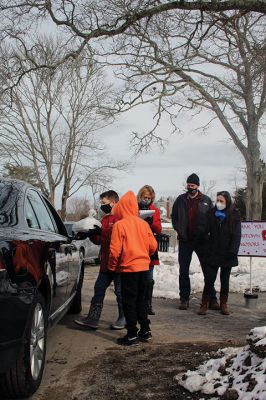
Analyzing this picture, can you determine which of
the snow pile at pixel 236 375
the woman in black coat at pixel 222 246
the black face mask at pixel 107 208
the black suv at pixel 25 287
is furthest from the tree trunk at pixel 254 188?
the snow pile at pixel 236 375

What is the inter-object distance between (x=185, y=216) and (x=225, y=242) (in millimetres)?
744

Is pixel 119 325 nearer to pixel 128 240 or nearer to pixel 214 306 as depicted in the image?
pixel 128 240

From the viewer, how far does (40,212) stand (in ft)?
17.3

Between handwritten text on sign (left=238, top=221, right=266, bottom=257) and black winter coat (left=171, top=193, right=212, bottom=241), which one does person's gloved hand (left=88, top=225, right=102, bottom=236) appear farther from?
handwritten text on sign (left=238, top=221, right=266, bottom=257)

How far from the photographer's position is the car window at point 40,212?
196 inches

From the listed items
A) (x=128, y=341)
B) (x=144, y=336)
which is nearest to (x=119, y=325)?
(x=144, y=336)

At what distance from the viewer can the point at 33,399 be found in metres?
3.82

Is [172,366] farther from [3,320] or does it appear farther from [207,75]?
[207,75]

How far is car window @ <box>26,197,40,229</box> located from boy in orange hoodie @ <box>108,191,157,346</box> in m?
0.99

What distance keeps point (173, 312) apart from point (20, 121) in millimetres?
29153

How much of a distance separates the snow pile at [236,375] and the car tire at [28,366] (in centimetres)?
112

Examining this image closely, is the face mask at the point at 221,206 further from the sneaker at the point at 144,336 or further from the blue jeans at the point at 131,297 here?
the sneaker at the point at 144,336

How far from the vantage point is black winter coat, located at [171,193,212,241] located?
24.6 feet

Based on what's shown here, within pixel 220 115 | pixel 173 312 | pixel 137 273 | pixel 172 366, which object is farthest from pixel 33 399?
pixel 220 115
